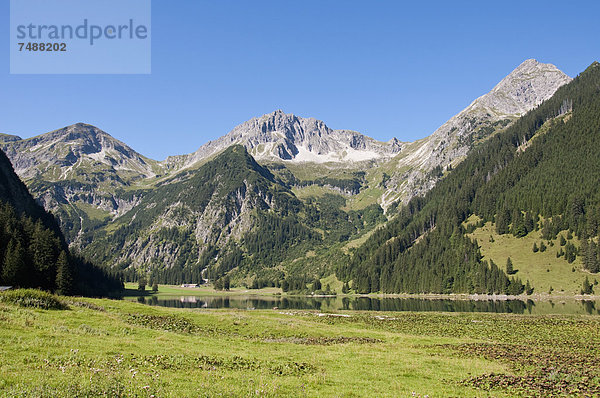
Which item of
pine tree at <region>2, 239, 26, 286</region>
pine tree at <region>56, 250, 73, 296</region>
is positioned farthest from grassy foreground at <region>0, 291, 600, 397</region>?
pine tree at <region>56, 250, 73, 296</region>

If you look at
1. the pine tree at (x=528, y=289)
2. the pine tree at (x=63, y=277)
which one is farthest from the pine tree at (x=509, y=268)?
the pine tree at (x=63, y=277)

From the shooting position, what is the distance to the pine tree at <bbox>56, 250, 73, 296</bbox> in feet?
346

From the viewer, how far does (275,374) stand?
24.6m

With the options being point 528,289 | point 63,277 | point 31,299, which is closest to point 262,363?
point 31,299

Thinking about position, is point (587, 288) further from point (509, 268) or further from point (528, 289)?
point (509, 268)

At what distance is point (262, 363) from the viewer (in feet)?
92.5

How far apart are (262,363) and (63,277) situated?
104 m

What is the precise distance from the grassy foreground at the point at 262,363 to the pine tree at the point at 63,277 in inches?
2911

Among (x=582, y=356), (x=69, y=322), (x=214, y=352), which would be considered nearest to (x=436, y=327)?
(x=582, y=356)

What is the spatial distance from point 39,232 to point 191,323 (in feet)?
270

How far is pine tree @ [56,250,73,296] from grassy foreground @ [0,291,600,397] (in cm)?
7394

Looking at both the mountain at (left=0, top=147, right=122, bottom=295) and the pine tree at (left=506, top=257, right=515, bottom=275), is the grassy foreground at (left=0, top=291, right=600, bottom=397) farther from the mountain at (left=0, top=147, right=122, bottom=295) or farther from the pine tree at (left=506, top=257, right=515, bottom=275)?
the pine tree at (left=506, top=257, right=515, bottom=275)

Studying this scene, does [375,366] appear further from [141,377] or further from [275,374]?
[141,377]

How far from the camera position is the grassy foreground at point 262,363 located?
18.5 metres
